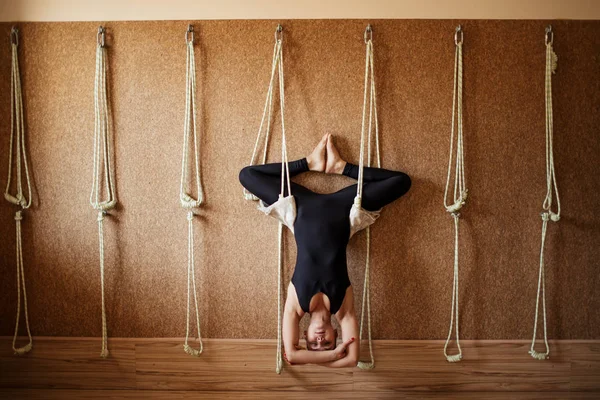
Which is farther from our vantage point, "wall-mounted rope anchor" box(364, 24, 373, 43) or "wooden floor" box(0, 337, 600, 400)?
"wooden floor" box(0, 337, 600, 400)

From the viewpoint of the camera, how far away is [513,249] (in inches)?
79.3

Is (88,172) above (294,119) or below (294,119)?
below

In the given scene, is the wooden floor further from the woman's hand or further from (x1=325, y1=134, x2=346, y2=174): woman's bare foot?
(x1=325, y1=134, x2=346, y2=174): woman's bare foot

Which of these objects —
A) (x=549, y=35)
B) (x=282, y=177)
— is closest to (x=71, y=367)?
(x=282, y=177)

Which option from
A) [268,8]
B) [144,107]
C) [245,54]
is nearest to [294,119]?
[245,54]

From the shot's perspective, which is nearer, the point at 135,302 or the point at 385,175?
the point at 385,175

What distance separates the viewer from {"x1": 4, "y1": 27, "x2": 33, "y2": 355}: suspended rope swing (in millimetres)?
1973

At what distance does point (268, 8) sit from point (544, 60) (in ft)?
4.05

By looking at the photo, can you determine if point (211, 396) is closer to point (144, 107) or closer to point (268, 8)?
point (144, 107)

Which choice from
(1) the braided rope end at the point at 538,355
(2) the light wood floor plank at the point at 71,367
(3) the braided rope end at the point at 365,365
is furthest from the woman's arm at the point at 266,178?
(1) the braided rope end at the point at 538,355

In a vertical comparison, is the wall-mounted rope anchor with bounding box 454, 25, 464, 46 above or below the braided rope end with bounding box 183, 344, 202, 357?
above

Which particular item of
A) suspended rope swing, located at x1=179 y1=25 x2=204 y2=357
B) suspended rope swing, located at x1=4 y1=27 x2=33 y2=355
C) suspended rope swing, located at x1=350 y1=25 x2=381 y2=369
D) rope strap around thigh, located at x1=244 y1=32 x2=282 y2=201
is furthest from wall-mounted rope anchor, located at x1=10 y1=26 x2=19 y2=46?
suspended rope swing, located at x1=350 y1=25 x2=381 y2=369

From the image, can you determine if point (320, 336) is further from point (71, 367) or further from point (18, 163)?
point (18, 163)

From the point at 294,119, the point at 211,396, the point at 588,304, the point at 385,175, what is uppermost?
the point at 294,119
